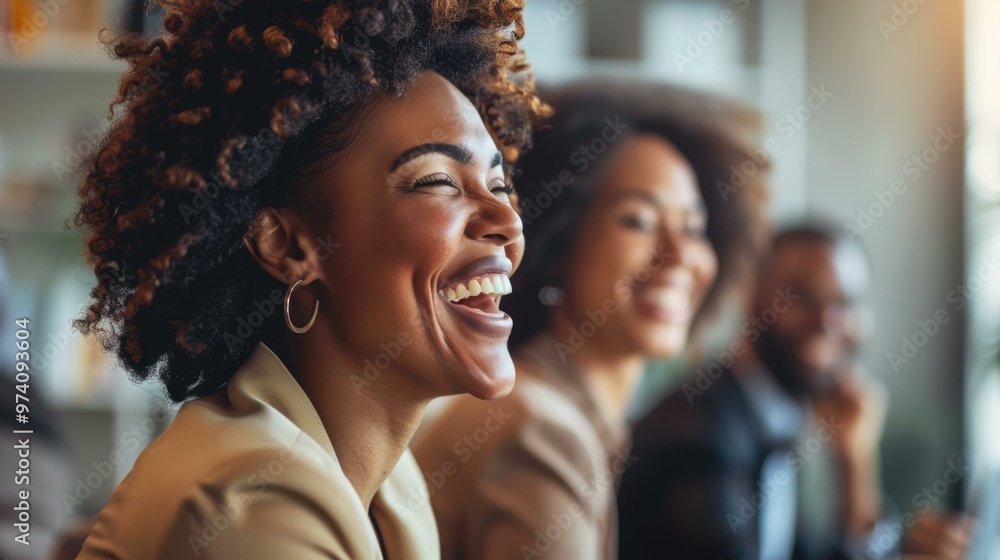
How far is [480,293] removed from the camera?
0.64 metres

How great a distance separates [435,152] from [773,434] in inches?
48.0

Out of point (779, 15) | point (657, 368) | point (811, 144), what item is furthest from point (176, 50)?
point (811, 144)

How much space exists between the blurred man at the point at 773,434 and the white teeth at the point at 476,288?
30.5 inches

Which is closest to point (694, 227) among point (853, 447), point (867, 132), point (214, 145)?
point (214, 145)

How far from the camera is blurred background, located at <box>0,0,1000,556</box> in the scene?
241 centimetres

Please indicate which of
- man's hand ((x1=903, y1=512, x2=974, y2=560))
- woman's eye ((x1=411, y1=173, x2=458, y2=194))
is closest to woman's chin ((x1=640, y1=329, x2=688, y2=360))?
woman's eye ((x1=411, y1=173, x2=458, y2=194))

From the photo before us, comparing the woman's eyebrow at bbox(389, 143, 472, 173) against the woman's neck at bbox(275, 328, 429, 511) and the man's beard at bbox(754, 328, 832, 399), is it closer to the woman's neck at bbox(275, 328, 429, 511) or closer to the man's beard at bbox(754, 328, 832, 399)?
the woman's neck at bbox(275, 328, 429, 511)

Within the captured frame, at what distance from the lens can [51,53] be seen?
232 centimetres

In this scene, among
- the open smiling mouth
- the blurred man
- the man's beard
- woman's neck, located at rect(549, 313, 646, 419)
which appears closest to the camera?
Answer: the open smiling mouth

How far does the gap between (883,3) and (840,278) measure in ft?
4.62

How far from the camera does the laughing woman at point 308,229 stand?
62 cm

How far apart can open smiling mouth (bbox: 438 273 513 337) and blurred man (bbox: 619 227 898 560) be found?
769mm

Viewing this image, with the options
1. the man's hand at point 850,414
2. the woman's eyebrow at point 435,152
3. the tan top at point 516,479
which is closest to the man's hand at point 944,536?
the man's hand at point 850,414

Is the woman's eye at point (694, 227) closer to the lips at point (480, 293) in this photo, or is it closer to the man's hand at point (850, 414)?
the lips at point (480, 293)
